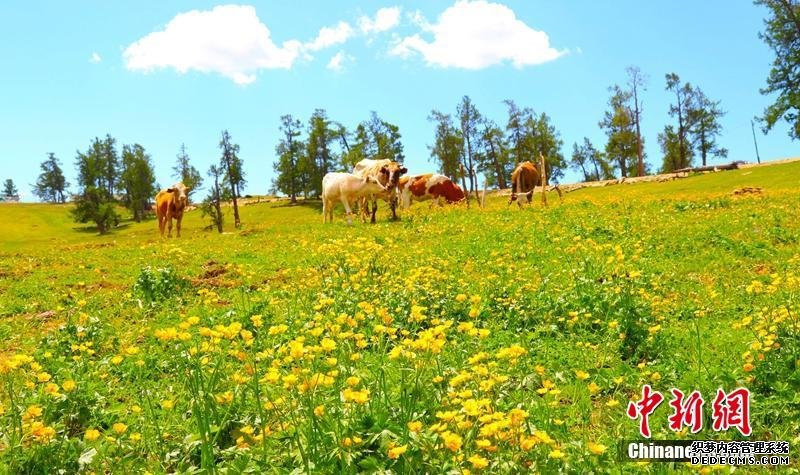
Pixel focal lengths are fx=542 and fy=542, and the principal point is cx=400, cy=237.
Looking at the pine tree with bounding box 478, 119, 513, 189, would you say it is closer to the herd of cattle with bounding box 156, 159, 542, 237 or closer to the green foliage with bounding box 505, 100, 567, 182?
the green foliage with bounding box 505, 100, 567, 182

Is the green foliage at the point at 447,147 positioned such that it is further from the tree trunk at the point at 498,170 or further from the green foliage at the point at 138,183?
the green foliage at the point at 138,183

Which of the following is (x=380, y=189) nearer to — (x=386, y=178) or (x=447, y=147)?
(x=386, y=178)

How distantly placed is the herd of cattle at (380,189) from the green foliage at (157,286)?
12.0 metres

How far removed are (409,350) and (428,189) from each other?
3131 centimetres

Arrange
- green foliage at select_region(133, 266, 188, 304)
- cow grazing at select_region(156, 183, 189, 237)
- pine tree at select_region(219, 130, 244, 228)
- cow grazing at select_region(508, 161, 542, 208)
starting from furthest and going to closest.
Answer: pine tree at select_region(219, 130, 244, 228), cow grazing at select_region(156, 183, 189, 237), cow grazing at select_region(508, 161, 542, 208), green foliage at select_region(133, 266, 188, 304)

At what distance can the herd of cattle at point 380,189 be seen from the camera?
81.3 feet

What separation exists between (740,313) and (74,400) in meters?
8.00

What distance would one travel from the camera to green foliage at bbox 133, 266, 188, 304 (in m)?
10.5

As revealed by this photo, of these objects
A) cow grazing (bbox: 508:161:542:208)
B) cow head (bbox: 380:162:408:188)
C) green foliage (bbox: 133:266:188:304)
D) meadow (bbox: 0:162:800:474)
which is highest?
cow head (bbox: 380:162:408:188)

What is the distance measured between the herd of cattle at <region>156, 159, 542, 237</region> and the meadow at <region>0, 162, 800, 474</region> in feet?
28.2

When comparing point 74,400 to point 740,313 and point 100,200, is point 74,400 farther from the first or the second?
point 100,200

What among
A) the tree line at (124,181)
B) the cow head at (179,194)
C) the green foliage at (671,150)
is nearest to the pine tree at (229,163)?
the tree line at (124,181)

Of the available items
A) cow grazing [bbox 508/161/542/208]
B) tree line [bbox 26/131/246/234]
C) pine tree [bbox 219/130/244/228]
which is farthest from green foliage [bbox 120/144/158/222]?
cow grazing [bbox 508/161/542/208]

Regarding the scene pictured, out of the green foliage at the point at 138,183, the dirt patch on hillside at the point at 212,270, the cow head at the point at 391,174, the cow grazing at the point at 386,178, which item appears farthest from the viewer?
the green foliage at the point at 138,183
